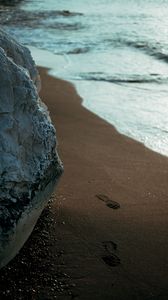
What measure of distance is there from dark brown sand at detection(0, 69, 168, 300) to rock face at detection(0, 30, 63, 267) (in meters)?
0.23

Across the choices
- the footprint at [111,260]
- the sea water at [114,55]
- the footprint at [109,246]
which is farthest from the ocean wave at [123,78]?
the footprint at [111,260]

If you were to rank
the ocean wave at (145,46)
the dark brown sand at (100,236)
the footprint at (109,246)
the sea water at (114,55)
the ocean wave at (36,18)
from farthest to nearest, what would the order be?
the ocean wave at (36,18) < the ocean wave at (145,46) < the sea water at (114,55) < the footprint at (109,246) < the dark brown sand at (100,236)

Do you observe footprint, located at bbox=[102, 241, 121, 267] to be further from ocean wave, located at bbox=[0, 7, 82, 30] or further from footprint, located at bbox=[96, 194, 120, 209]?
ocean wave, located at bbox=[0, 7, 82, 30]

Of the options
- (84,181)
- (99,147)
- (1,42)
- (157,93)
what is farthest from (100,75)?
(1,42)

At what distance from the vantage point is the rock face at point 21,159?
8.19ft

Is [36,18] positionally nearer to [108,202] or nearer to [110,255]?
[108,202]

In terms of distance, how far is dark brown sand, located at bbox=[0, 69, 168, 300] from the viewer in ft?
8.91

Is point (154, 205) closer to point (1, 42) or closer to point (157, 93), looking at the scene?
point (1, 42)

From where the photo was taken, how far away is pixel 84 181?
13.3 ft

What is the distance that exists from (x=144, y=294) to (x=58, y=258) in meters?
0.57

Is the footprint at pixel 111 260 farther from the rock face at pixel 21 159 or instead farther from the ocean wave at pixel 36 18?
the ocean wave at pixel 36 18

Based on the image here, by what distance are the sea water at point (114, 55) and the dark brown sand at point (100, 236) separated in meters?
0.99

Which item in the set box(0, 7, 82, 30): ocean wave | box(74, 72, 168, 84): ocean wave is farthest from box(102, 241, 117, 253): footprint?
box(0, 7, 82, 30): ocean wave

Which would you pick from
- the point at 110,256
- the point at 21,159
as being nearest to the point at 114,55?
the point at 110,256
